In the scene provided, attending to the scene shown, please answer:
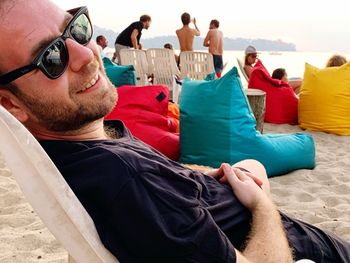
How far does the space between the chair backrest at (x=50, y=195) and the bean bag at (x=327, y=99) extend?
14.1 feet

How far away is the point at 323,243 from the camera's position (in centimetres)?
140

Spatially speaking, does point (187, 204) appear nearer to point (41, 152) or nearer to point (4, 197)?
point (41, 152)

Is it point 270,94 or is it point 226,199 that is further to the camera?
point 270,94

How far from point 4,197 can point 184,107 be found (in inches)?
56.4

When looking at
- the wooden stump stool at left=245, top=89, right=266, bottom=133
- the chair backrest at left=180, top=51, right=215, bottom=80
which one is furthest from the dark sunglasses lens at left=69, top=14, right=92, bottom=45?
the chair backrest at left=180, top=51, right=215, bottom=80

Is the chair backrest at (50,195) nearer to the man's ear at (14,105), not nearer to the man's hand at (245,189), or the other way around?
the man's ear at (14,105)

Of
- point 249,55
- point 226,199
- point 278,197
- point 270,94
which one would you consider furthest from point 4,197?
point 249,55

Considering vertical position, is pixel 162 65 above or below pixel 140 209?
below

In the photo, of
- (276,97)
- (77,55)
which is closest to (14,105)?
(77,55)

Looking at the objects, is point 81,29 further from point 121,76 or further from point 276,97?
point 276,97

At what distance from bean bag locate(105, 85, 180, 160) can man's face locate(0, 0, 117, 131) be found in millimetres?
2115

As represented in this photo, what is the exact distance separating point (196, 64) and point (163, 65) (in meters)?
0.61

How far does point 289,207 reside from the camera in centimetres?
282

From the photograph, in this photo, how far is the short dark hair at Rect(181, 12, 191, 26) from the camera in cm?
802
